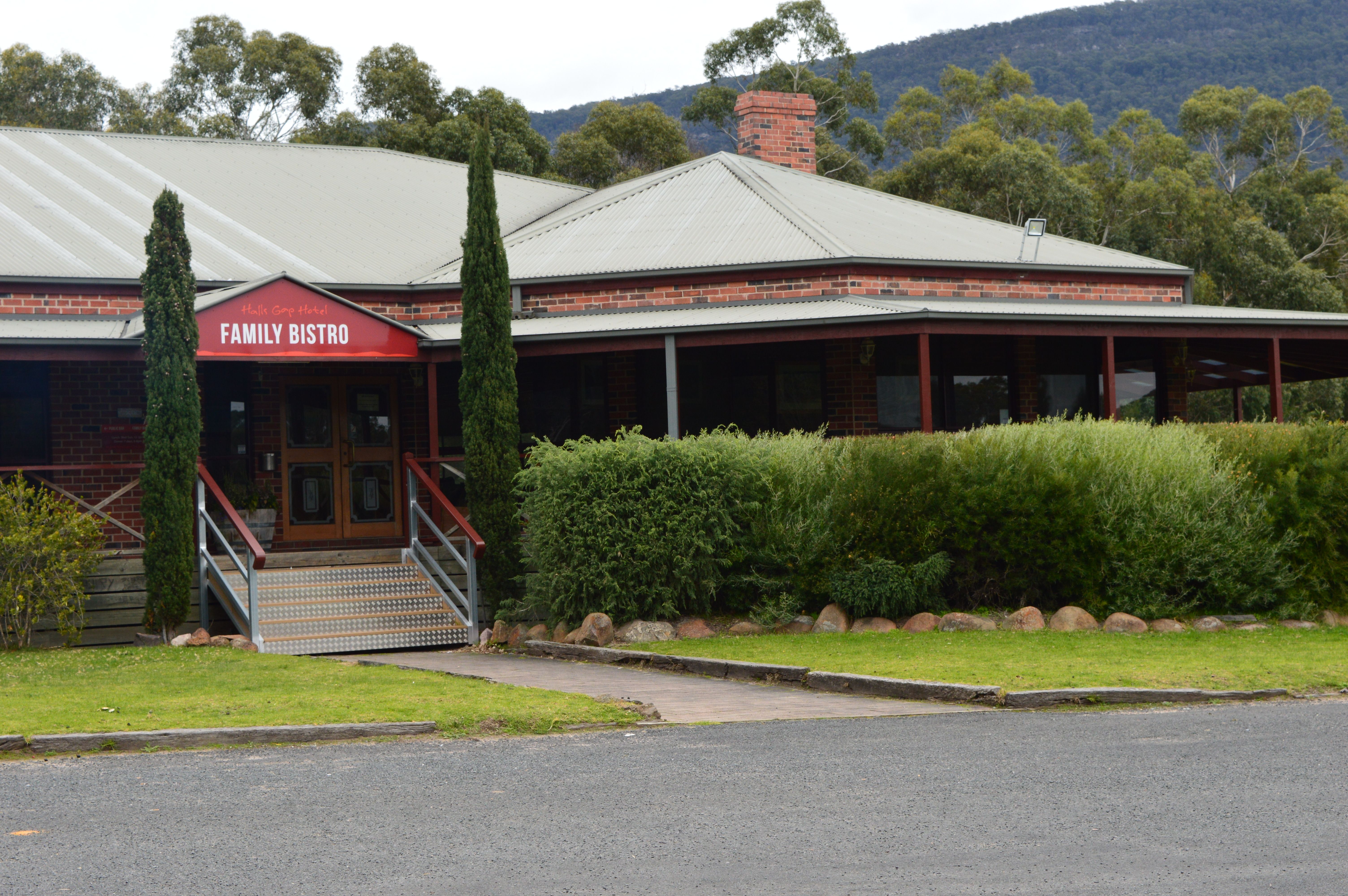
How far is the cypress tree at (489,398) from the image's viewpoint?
1388 cm

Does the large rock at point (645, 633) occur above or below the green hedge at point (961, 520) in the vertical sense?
below

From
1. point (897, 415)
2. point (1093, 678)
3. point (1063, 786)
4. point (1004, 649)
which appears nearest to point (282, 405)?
point (897, 415)

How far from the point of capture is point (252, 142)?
21.4 m

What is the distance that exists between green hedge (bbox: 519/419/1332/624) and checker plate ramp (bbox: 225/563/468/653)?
5.60ft

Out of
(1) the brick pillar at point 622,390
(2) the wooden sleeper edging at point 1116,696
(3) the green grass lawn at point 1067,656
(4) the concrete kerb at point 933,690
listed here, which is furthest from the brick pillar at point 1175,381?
(2) the wooden sleeper edging at point 1116,696

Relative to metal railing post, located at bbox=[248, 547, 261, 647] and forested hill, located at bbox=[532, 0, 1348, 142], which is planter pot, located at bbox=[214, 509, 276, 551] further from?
forested hill, located at bbox=[532, 0, 1348, 142]

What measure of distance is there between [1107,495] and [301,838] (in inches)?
338

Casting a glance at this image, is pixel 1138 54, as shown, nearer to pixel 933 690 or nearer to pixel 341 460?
pixel 341 460

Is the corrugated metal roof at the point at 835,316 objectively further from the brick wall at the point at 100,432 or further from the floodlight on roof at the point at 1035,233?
the brick wall at the point at 100,432

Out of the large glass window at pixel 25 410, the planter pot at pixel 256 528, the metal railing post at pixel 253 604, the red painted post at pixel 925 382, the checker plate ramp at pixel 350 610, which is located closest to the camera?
the metal railing post at pixel 253 604

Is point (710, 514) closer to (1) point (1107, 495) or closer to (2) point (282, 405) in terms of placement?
(1) point (1107, 495)

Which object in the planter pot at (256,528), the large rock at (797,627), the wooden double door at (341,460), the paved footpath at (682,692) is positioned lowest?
the paved footpath at (682,692)

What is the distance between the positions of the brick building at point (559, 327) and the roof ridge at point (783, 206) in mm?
59

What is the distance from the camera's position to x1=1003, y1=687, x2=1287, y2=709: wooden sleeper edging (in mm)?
8688
